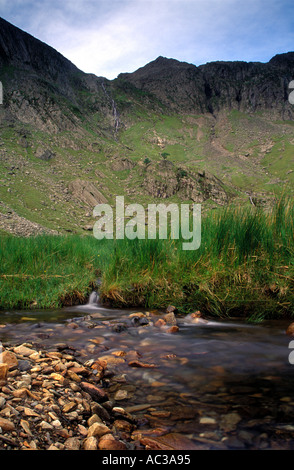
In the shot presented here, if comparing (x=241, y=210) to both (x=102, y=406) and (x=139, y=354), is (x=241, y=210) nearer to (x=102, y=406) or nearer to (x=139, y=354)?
(x=139, y=354)

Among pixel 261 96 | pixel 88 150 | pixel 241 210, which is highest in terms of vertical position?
pixel 261 96

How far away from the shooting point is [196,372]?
2.82m

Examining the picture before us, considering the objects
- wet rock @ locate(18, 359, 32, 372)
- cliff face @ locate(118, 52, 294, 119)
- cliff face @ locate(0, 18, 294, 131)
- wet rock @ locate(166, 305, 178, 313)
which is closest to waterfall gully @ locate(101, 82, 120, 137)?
cliff face @ locate(0, 18, 294, 131)

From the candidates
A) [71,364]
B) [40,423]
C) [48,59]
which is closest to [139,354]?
[71,364]

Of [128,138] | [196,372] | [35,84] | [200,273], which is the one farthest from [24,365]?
[128,138]

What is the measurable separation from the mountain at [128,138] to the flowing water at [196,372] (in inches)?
125

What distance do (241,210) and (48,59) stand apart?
209ft

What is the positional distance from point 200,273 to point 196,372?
238 centimetres

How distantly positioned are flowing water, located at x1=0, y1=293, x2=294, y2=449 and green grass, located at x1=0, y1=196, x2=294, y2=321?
445 mm

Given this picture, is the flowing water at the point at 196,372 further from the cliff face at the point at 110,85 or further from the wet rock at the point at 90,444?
the cliff face at the point at 110,85

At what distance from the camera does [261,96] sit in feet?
320

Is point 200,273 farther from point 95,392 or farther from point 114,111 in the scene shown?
point 114,111

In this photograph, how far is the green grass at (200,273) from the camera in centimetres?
468

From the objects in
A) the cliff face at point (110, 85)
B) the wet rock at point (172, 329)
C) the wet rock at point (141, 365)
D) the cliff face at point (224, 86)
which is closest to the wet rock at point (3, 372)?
the wet rock at point (141, 365)
